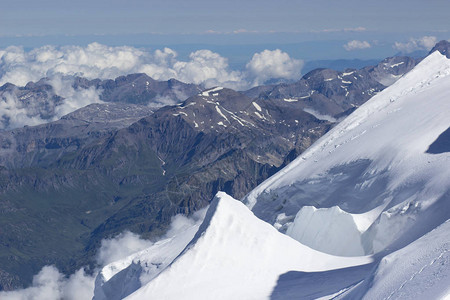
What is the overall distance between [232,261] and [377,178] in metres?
28.0

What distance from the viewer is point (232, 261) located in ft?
181

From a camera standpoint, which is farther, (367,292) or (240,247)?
(240,247)

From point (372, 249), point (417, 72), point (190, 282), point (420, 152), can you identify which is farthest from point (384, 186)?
point (417, 72)

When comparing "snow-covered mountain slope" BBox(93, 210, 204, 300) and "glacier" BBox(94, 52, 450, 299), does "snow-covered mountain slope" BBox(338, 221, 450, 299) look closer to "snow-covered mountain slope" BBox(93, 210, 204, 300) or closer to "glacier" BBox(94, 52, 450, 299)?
"glacier" BBox(94, 52, 450, 299)

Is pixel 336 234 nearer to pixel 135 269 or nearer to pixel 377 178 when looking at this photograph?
pixel 377 178

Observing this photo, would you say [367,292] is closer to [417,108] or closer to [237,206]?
[237,206]

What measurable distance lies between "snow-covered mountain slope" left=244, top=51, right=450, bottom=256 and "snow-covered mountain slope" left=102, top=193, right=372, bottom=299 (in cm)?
761

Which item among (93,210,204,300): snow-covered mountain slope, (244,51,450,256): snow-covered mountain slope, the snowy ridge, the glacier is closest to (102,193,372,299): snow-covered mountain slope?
the glacier

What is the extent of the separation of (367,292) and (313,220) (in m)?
37.5

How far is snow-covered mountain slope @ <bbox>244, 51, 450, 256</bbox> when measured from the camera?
6078 centimetres

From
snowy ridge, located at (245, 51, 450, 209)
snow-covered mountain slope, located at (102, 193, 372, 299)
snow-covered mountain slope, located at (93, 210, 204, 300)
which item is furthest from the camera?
snowy ridge, located at (245, 51, 450, 209)

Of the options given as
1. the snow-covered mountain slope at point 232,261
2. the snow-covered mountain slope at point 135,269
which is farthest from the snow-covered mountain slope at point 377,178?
the snow-covered mountain slope at point 135,269

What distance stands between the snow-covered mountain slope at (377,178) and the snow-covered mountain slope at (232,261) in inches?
300

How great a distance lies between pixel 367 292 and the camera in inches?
1423
